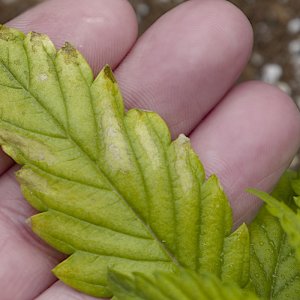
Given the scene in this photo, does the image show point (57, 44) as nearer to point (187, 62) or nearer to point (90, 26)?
point (90, 26)

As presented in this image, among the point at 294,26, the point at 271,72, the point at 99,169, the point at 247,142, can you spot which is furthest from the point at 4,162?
the point at 294,26

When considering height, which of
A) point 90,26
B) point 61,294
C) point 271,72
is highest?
point 90,26

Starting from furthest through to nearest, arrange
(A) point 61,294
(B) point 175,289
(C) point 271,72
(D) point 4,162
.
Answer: (C) point 271,72 < (D) point 4,162 < (A) point 61,294 < (B) point 175,289

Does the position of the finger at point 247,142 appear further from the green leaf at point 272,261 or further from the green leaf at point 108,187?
the green leaf at point 108,187

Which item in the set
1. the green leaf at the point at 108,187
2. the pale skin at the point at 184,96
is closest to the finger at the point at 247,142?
the pale skin at the point at 184,96

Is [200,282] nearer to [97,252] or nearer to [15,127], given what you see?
[97,252]

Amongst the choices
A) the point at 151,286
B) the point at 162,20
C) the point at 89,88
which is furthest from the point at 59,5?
the point at 151,286
